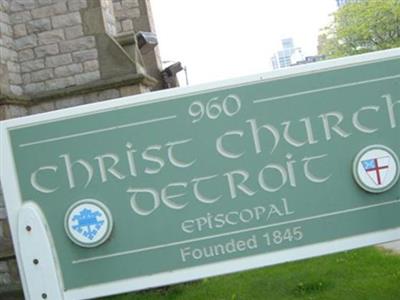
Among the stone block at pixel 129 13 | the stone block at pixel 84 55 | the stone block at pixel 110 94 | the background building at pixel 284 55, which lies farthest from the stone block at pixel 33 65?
the background building at pixel 284 55

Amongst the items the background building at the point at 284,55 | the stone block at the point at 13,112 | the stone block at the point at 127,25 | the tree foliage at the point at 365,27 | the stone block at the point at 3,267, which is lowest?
the stone block at the point at 3,267

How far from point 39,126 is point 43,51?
4.86 meters

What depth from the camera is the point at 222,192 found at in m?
3.13

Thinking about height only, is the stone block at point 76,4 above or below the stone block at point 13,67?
above

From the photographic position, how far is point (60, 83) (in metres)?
7.52

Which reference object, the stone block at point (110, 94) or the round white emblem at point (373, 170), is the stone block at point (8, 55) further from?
the round white emblem at point (373, 170)

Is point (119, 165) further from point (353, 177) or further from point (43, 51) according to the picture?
point (43, 51)

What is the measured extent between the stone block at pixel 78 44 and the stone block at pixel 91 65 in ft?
0.66

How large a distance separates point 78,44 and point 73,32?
184 mm

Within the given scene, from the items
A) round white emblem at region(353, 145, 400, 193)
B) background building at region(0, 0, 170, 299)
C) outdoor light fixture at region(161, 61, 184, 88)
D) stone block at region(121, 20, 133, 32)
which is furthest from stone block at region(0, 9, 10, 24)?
round white emblem at region(353, 145, 400, 193)

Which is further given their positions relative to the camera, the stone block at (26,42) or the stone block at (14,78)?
the stone block at (26,42)

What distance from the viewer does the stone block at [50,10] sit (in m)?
7.49

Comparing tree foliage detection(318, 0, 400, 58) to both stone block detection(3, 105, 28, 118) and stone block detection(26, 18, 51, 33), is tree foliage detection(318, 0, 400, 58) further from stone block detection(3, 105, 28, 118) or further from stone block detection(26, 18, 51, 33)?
stone block detection(3, 105, 28, 118)

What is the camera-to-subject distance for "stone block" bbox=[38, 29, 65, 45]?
7.51 m
